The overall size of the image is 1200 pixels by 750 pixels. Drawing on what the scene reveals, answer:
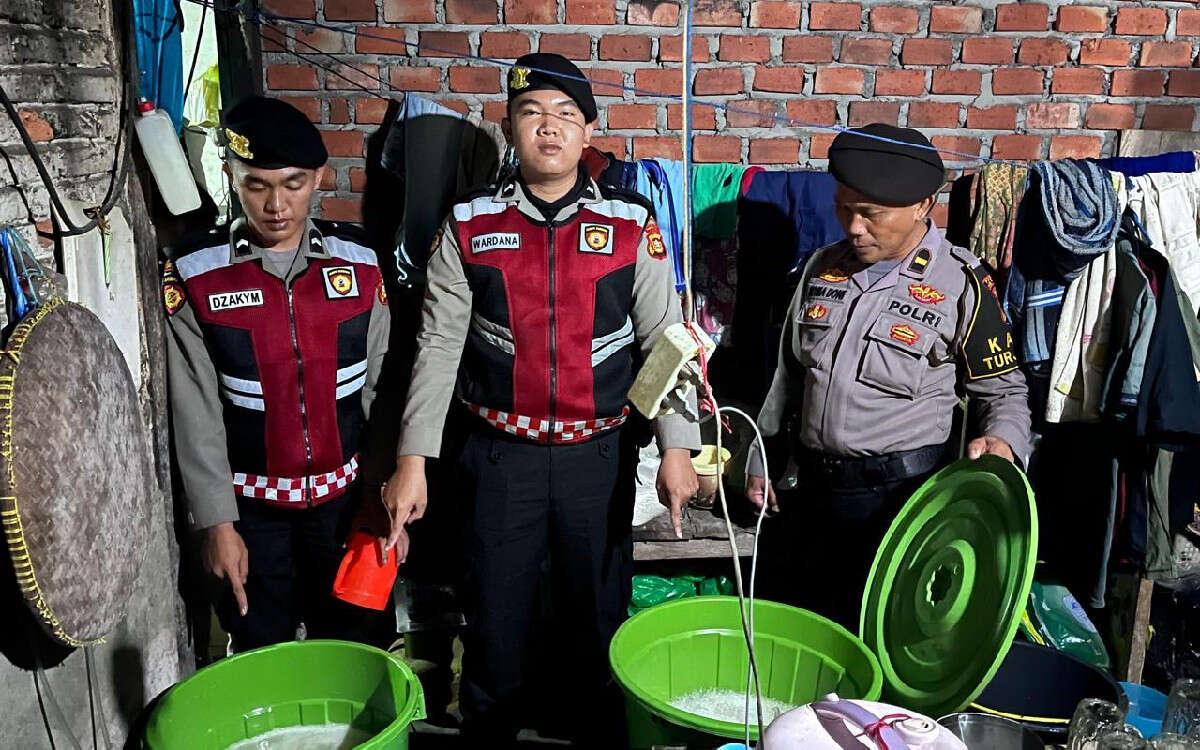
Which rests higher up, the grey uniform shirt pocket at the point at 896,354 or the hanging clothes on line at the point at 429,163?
the hanging clothes on line at the point at 429,163

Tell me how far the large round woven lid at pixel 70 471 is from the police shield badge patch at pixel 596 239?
3.98ft

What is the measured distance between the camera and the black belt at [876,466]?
9.18ft

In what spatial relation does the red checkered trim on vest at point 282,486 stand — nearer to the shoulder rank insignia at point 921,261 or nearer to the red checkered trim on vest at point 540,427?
the red checkered trim on vest at point 540,427

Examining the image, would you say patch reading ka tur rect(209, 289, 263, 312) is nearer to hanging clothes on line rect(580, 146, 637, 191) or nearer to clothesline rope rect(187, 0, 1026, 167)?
clothesline rope rect(187, 0, 1026, 167)

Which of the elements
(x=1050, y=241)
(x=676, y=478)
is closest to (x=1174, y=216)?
(x=1050, y=241)

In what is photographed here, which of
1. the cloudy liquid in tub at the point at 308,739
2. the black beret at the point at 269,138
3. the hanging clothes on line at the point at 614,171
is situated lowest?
the cloudy liquid in tub at the point at 308,739

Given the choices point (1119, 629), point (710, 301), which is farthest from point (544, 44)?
point (1119, 629)

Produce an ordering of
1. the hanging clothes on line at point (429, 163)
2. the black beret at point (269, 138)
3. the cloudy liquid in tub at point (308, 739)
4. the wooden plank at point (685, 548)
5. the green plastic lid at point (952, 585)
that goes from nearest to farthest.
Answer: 1. the green plastic lid at point (952, 585)
2. the cloudy liquid in tub at point (308, 739)
3. the black beret at point (269, 138)
4. the hanging clothes on line at point (429, 163)
5. the wooden plank at point (685, 548)

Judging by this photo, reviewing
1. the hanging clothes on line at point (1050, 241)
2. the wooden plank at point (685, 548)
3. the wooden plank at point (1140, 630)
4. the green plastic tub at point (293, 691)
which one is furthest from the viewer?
the wooden plank at point (685, 548)

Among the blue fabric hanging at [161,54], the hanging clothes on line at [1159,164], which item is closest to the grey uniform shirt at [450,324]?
the blue fabric hanging at [161,54]

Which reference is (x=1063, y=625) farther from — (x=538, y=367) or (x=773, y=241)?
(x=538, y=367)

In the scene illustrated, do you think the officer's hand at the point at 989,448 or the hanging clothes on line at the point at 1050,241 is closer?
the officer's hand at the point at 989,448

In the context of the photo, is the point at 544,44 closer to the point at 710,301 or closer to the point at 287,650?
the point at 710,301

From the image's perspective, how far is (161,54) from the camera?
107 inches
